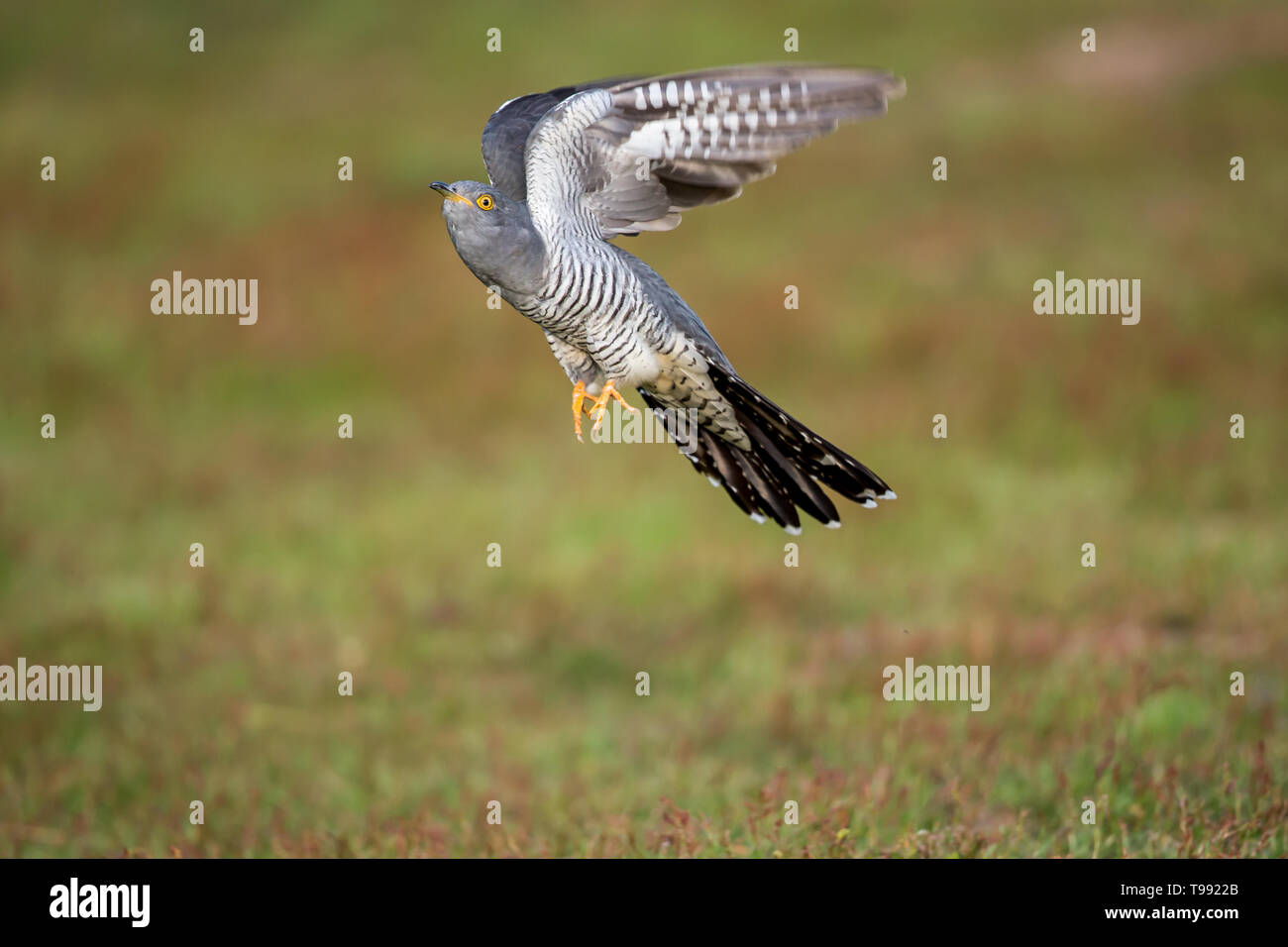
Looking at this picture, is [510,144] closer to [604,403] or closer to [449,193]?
[449,193]

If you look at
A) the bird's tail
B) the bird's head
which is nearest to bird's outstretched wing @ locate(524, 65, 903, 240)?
the bird's head

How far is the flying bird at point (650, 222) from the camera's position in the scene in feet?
13.4

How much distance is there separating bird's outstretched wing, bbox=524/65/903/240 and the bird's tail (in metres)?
0.68

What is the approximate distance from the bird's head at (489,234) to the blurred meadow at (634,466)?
8.10 ft

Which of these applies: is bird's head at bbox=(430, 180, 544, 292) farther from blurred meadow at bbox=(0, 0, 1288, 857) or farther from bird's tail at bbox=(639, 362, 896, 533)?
blurred meadow at bbox=(0, 0, 1288, 857)

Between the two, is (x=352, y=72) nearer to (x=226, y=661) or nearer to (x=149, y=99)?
(x=149, y=99)

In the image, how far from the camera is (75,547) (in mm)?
11969

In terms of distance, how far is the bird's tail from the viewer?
15.4 feet

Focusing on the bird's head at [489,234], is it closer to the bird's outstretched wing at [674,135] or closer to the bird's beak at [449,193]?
the bird's beak at [449,193]

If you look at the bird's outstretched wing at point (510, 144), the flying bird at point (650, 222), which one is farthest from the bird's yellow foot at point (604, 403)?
the bird's outstretched wing at point (510, 144)

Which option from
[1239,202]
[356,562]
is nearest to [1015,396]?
[1239,202]

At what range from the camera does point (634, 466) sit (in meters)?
13.2

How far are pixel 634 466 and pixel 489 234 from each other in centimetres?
939

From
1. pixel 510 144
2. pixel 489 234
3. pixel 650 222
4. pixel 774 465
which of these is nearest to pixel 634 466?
pixel 774 465
